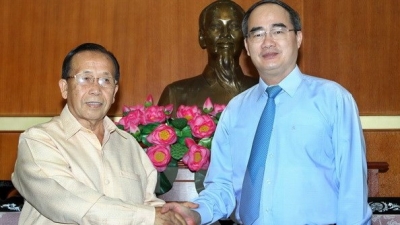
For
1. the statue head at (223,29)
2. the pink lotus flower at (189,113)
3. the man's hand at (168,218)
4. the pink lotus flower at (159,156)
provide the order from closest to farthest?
the man's hand at (168,218) → the pink lotus flower at (159,156) → the pink lotus flower at (189,113) → the statue head at (223,29)

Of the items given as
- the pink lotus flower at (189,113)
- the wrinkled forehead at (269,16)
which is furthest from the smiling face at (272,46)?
the pink lotus flower at (189,113)

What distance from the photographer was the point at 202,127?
2775mm

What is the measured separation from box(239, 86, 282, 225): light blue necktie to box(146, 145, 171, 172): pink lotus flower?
0.55 m

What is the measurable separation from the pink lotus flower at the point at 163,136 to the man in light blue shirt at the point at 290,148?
0.44 metres

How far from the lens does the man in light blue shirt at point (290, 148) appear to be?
204 centimetres

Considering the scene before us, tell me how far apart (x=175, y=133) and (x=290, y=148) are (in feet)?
2.44

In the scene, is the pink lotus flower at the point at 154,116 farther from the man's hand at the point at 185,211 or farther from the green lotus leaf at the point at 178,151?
the man's hand at the point at 185,211

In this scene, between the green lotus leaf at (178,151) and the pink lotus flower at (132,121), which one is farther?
the pink lotus flower at (132,121)

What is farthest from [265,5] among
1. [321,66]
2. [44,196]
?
[321,66]

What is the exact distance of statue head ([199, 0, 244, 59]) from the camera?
138 inches

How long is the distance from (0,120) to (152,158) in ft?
6.28

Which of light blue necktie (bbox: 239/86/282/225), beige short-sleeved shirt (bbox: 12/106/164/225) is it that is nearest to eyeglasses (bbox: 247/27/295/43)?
light blue necktie (bbox: 239/86/282/225)

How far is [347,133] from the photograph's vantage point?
2.04m

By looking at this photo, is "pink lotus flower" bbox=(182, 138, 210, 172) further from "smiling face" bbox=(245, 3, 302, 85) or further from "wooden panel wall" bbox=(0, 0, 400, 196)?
"wooden panel wall" bbox=(0, 0, 400, 196)
